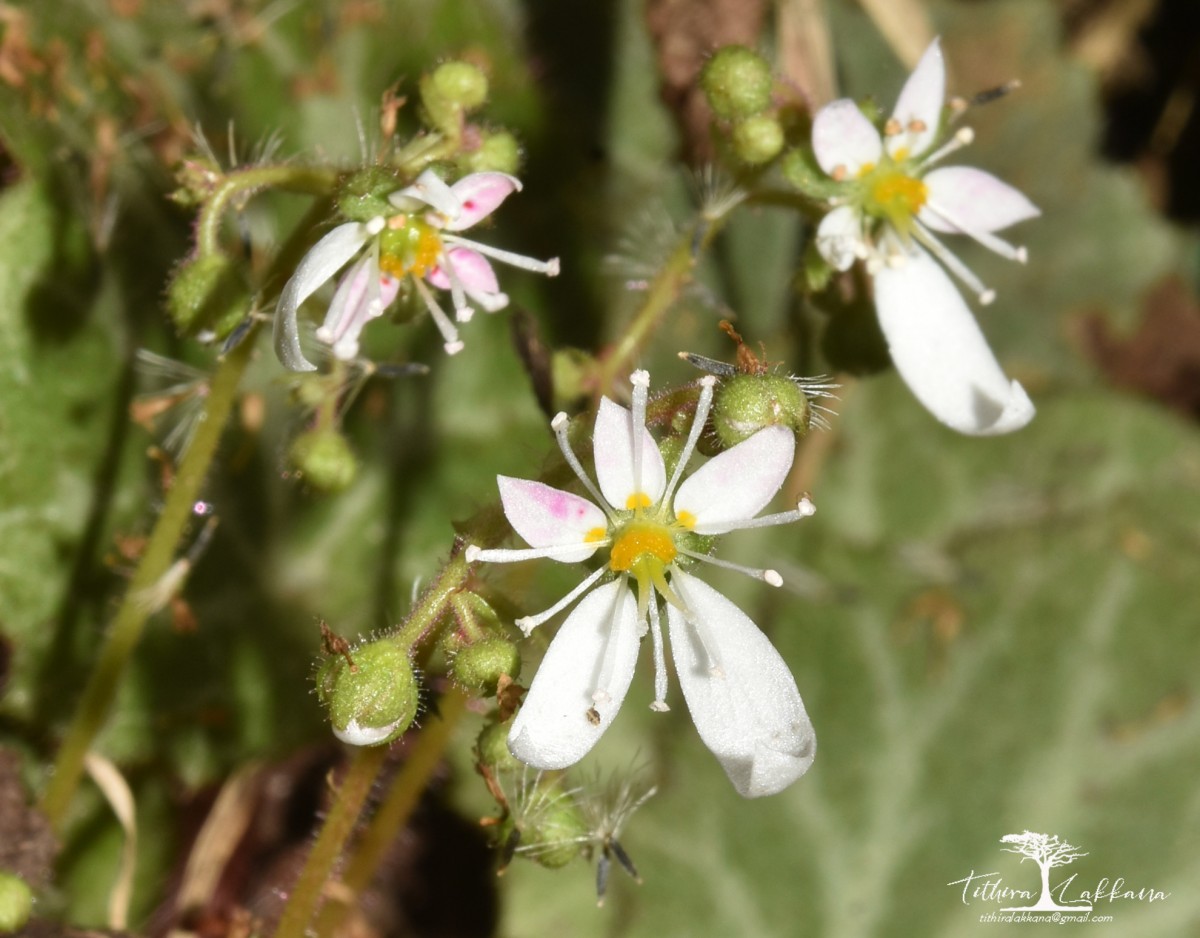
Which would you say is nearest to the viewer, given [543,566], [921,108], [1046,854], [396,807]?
[921,108]

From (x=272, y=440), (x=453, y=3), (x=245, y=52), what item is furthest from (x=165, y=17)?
(x=272, y=440)

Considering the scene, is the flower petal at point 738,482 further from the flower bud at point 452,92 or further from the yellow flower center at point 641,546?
the flower bud at point 452,92

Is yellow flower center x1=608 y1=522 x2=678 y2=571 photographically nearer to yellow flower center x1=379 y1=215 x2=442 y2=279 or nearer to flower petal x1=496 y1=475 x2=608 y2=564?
flower petal x1=496 y1=475 x2=608 y2=564

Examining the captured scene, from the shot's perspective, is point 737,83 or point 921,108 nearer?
point 737,83

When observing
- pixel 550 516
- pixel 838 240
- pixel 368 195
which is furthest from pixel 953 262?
pixel 368 195

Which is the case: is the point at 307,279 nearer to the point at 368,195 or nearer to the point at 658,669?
the point at 368,195

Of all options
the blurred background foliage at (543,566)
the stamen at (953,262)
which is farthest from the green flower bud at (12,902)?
the stamen at (953,262)
